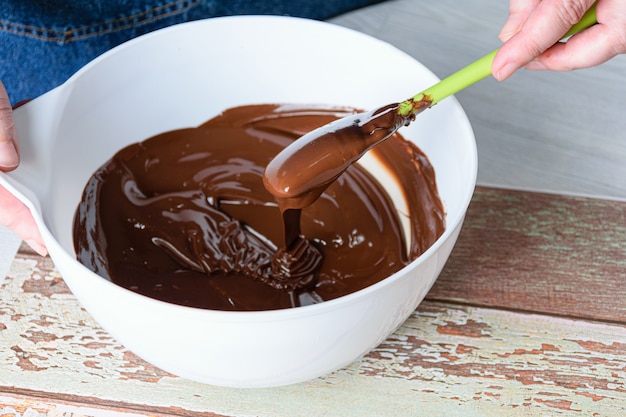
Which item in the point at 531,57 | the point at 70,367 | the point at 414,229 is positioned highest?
the point at 531,57

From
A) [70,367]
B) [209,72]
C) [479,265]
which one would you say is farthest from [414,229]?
[70,367]

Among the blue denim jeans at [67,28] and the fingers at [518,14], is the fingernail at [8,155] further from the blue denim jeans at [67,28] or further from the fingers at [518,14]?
the fingers at [518,14]

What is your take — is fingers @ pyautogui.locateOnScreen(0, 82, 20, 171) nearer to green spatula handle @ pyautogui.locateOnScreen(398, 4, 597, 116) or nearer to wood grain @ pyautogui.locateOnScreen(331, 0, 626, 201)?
green spatula handle @ pyautogui.locateOnScreen(398, 4, 597, 116)

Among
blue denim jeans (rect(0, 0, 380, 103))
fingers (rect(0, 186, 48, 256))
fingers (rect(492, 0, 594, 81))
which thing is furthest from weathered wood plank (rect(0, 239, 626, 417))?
blue denim jeans (rect(0, 0, 380, 103))

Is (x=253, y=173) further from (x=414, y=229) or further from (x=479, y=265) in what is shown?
(x=479, y=265)

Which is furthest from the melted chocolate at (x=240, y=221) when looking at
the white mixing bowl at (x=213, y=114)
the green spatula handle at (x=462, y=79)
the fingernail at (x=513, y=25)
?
the fingernail at (x=513, y=25)

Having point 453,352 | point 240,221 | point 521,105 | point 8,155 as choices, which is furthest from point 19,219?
point 521,105
